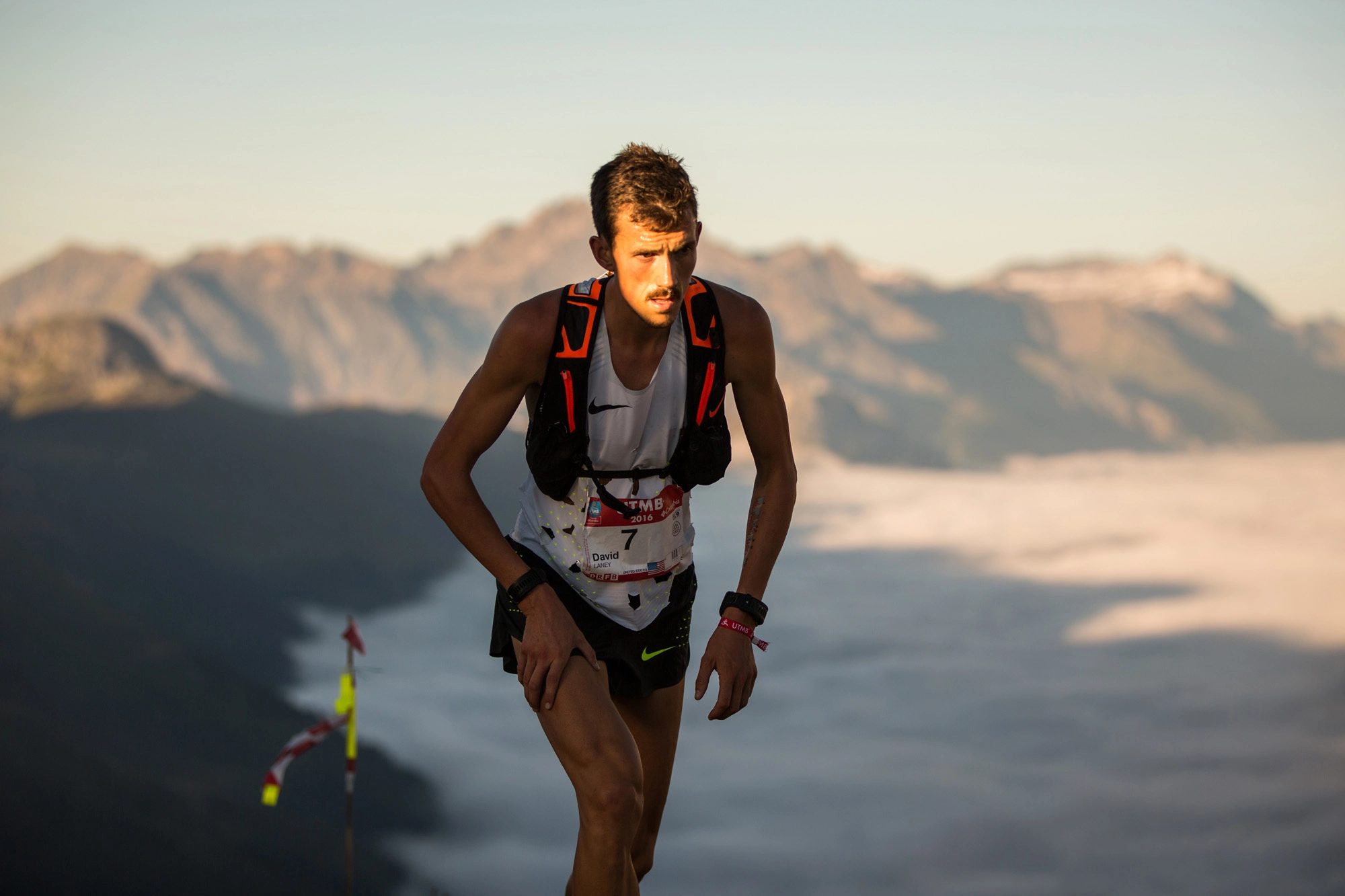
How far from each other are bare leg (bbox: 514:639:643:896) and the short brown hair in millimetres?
1925

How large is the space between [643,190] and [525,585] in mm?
1698

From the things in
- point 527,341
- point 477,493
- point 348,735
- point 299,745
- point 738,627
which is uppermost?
point 299,745

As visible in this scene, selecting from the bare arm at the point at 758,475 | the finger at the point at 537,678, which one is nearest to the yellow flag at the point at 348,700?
the bare arm at the point at 758,475

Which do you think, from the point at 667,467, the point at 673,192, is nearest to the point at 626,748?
the point at 667,467

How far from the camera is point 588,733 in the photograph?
495cm

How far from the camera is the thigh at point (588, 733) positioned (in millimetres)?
4910

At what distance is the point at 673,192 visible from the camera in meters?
4.97

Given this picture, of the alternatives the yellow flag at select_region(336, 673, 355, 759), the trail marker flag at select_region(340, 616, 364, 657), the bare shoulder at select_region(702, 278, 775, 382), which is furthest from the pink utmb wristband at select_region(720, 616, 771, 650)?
the trail marker flag at select_region(340, 616, 364, 657)

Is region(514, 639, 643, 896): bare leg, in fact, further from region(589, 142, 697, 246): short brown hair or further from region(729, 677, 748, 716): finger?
region(589, 142, 697, 246): short brown hair

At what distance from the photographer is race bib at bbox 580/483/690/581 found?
564cm

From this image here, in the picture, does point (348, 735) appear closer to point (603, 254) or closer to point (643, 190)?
point (603, 254)

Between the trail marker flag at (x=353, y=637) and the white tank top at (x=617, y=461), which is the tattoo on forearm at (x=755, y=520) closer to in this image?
the white tank top at (x=617, y=461)

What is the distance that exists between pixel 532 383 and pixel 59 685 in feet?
614

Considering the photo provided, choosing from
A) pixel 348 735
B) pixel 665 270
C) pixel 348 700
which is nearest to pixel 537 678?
pixel 665 270
